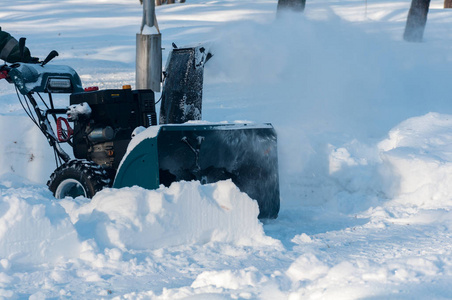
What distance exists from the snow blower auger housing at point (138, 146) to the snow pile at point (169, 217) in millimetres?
398

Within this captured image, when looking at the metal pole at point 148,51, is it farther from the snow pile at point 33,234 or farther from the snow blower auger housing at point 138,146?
the snow pile at point 33,234

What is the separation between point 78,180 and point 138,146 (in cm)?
80

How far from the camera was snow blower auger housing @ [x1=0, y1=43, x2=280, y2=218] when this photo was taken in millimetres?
5402

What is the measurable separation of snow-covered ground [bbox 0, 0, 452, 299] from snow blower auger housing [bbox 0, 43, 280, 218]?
1.22ft

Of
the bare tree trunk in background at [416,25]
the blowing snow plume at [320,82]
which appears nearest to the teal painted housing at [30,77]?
the blowing snow plume at [320,82]

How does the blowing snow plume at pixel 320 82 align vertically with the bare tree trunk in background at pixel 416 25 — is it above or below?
below

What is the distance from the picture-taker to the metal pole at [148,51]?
9.58 m

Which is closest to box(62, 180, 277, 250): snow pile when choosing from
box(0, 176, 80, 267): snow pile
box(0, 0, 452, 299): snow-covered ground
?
box(0, 0, 452, 299): snow-covered ground

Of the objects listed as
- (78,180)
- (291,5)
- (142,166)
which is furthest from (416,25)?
(142,166)

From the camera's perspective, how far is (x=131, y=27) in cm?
2184

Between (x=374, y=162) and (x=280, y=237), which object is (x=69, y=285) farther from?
(x=374, y=162)

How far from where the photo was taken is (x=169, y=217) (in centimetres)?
490

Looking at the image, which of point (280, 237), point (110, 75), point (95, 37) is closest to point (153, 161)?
point (280, 237)

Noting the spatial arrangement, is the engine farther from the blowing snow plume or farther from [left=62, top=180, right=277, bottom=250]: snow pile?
the blowing snow plume
